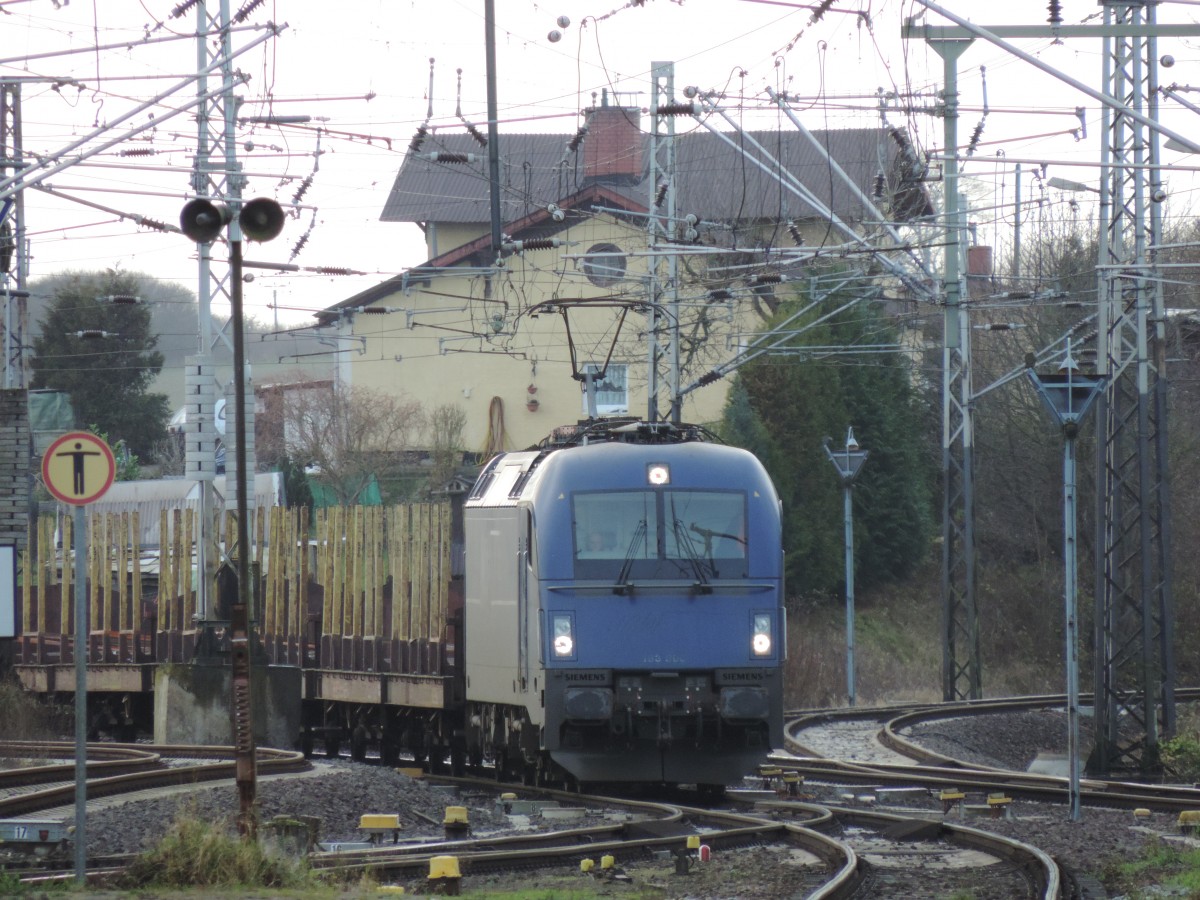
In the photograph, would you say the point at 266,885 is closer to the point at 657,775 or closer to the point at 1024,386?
the point at 657,775

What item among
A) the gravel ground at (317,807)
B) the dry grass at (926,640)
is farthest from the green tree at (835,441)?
the gravel ground at (317,807)

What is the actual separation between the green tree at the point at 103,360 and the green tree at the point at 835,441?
80.5ft

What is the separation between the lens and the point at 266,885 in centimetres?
934

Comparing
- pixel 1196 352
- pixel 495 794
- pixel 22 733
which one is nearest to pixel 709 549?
pixel 495 794

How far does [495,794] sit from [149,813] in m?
4.33

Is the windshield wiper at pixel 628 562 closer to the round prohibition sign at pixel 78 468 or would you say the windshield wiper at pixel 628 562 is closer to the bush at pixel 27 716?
the round prohibition sign at pixel 78 468

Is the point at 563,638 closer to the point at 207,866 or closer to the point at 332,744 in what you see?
the point at 207,866

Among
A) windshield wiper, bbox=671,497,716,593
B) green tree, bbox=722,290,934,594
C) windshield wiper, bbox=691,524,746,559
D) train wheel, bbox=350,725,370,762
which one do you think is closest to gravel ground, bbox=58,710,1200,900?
windshield wiper, bbox=671,497,716,593

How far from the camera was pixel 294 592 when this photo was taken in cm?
2409

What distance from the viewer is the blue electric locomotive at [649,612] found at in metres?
14.7

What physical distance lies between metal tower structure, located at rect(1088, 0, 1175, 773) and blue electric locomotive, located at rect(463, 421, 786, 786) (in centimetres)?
710

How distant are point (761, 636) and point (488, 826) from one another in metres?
3.05

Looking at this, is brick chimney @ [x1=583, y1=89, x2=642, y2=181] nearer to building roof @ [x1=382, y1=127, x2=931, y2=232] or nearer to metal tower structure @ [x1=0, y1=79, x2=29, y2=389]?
building roof @ [x1=382, y1=127, x2=931, y2=232]

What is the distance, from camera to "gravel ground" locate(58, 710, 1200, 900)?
1043 centimetres
